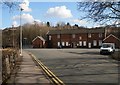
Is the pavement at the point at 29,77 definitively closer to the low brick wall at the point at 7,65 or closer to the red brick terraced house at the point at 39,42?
the low brick wall at the point at 7,65

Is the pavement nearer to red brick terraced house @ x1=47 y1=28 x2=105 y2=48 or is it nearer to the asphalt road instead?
the asphalt road

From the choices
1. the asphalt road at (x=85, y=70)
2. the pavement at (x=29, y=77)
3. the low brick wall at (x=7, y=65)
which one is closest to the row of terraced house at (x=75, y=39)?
the asphalt road at (x=85, y=70)

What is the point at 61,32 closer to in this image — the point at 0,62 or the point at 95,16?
the point at 95,16

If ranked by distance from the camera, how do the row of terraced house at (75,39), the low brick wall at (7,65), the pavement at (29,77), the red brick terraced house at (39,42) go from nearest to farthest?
the low brick wall at (7,65) < the pavement at (29,77) < the row of terraced house at (75,39) < the red brick terraced house at (39,42)

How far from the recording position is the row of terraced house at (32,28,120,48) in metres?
109

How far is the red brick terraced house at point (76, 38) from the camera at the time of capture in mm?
110188

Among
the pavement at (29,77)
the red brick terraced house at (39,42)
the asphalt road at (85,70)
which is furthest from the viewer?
the red brick terraced house at (39,42)

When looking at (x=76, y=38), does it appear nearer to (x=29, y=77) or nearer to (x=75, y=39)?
(x=75, y=39)

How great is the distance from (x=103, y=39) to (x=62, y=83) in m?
96.2

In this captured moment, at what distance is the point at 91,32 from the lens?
11206 centimetres

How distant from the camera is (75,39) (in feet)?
378

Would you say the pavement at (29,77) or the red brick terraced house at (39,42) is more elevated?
the red brick terraced house at (39,42)

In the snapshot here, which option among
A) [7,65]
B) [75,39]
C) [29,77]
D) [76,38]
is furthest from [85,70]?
[76,38]

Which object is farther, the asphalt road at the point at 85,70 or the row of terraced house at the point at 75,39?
the row of terraced house at the point at 75,39
